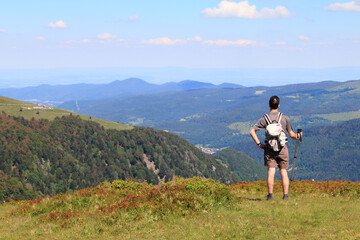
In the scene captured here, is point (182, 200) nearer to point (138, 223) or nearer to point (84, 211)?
point (138, 223)

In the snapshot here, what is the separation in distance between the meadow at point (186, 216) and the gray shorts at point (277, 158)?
1.61m

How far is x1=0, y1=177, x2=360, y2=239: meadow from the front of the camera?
11.9m

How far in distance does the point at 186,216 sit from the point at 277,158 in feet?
14.3

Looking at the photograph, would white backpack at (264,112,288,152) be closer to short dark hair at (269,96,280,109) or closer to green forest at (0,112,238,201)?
short dark hair at (269,96,280,109)

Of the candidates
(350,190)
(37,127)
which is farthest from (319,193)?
(37,127)

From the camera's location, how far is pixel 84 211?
15.3m

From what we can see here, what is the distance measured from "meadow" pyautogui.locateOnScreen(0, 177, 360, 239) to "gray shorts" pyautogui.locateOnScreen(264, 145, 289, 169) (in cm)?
161

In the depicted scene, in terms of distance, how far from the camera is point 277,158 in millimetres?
15047

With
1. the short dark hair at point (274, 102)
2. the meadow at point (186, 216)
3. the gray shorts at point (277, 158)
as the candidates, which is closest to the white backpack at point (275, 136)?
the gray shorts at point (277, 158)

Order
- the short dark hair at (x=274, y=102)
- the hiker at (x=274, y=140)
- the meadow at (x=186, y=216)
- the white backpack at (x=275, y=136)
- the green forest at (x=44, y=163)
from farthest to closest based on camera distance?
Answer: 1. the green forest at (x=44, y=163)
2. the short dark hair at (x=274, y=102)
3. the hiker at (x=274, y=140)
4. the white backpack at (x=275, y=136)
5. the meadow at (x=186, y=216)

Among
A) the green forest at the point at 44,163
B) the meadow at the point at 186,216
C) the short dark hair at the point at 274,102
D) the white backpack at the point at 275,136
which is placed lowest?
the green forest at the point at 44,163

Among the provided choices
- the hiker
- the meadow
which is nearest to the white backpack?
the hiker

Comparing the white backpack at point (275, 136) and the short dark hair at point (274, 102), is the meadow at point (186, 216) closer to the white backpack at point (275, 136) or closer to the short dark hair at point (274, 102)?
the white backpack at point (275, 136)

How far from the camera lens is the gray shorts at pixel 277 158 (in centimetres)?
1483
